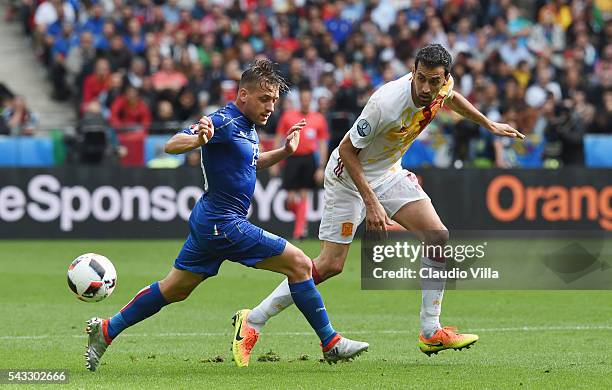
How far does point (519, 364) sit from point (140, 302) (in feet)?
8.72

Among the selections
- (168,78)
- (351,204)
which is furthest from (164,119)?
(351,204)

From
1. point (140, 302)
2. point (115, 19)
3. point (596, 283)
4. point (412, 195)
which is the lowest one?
point (596, 283)

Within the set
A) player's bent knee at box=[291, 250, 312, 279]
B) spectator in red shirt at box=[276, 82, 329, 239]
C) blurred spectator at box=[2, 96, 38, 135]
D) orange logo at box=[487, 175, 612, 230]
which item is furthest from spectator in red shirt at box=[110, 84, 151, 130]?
player's bent knee at box=[291, 250, 312, 279]

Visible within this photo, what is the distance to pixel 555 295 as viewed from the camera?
13.9m

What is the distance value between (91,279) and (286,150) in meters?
1.67

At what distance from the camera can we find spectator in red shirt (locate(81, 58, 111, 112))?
2258 centimetres

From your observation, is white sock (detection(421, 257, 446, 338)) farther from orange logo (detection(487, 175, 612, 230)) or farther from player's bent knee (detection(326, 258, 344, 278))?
orange logo (detection(487, 175, 612, 230))

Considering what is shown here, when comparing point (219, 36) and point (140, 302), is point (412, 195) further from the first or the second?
point (219, 36)

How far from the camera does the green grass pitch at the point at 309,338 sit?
27.5 ft

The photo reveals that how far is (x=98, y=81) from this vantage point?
2269cm

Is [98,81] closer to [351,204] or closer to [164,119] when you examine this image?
[164,119]

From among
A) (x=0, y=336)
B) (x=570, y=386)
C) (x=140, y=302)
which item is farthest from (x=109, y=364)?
(x=570, y=386)
